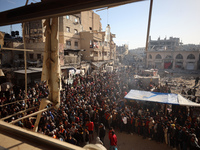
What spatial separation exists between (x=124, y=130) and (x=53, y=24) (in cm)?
754

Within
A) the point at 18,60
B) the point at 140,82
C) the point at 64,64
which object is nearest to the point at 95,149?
the point at 140,82

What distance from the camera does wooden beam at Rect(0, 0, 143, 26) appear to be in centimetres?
145

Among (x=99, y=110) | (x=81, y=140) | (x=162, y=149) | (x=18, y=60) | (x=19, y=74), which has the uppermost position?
(x=18, y=60)

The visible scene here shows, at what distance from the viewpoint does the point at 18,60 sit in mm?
17516

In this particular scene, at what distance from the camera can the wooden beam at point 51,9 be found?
1447 mm

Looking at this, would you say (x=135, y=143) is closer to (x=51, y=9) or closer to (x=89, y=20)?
(x=51, y=9)

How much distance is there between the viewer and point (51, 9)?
5.50 feet

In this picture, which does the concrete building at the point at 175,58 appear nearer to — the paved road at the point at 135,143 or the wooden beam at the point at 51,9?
the paved road at the point at 135,143

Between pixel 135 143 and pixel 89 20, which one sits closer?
pixel 135 143

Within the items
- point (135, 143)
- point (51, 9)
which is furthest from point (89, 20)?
point (51, 9)

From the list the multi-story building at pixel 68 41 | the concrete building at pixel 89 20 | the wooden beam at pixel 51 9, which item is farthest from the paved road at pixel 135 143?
the concrete building at pixel 89 20

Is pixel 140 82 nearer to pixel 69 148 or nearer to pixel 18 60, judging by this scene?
pixel 69 148

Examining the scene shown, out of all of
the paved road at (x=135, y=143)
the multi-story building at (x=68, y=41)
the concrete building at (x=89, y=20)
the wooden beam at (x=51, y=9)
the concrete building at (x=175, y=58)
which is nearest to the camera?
the wooden beam at (x=51, y=9)

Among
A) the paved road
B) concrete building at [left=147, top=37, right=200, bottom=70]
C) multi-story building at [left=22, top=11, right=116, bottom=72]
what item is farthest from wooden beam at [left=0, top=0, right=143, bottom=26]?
concrete building at [left=147, top=37, right=200, bottom=70]
